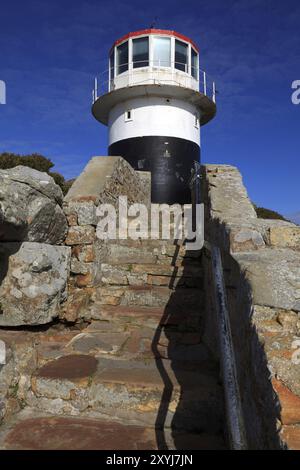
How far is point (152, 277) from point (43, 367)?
2.09m

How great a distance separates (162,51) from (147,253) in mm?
10260

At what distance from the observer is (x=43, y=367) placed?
10.8 ft

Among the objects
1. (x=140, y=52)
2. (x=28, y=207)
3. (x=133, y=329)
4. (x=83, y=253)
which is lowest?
(x=133, y=329)

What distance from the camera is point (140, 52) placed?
13.4 metres

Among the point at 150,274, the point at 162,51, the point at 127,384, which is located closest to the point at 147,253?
the point at 150,274

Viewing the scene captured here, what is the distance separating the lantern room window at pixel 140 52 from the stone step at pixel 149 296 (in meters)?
10.6

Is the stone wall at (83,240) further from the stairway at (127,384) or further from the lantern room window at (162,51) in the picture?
the lantern room window at (162,51)

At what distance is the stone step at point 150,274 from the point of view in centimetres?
489

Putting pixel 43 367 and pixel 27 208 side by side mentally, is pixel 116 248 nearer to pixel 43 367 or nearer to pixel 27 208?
pixel 27 208

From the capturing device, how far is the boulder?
3348 millimetres

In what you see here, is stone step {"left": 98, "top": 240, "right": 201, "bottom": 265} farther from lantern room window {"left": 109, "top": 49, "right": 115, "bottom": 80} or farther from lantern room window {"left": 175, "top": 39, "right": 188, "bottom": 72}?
lantern room window {"left": 109, "top": 49, "right": 115, "bottom": 80}

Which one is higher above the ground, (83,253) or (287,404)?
(83,253)

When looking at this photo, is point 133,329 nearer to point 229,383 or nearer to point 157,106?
point 229,383

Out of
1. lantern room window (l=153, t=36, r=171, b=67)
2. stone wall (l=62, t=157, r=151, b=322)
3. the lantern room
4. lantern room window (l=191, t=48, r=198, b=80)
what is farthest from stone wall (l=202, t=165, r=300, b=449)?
lantern room window (l=191, t=48, r=198, b=80)
